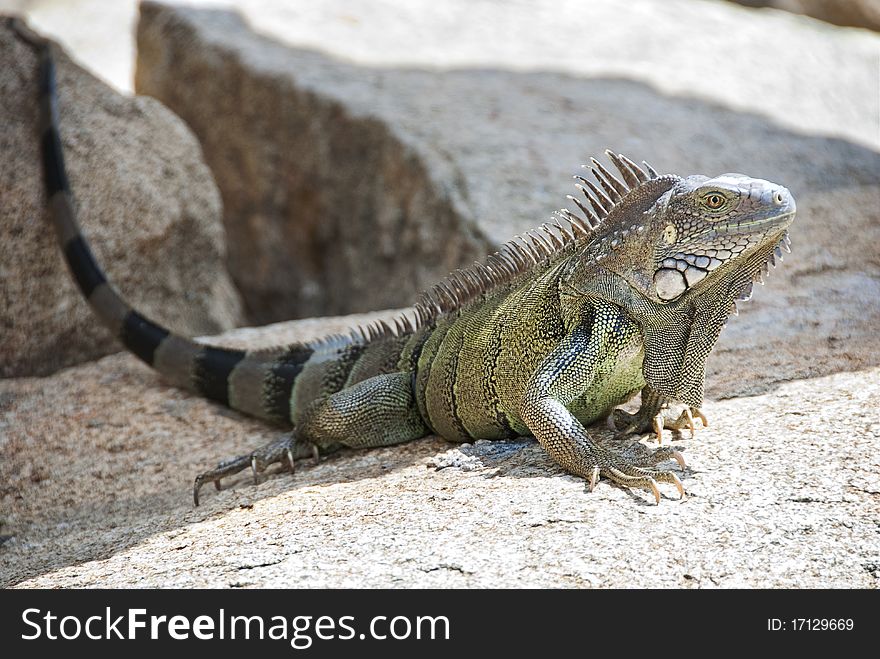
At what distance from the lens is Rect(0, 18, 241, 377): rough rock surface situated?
5.56 m

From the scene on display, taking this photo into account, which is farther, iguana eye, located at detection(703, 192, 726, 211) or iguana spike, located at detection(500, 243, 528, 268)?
iguana spike, located at detection(500, 243, 528, 268)

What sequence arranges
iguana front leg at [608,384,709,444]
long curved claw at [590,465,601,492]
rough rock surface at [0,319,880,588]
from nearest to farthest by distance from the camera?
1. rough rock surface at [0,319,880,588]
2. long curved claw at [590,465,601,492]
3. iguana front leg at [608,384,709,444]

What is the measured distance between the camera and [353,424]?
4328mm

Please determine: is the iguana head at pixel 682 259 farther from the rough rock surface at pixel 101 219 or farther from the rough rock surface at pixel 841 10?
the rough rock surface at pixel 841 10

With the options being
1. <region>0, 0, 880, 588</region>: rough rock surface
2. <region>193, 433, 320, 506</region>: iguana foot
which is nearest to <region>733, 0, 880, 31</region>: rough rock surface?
<region>0, 0, 880, 588</region>: rough rock surface

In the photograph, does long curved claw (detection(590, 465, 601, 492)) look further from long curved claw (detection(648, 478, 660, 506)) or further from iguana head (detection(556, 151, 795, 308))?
iguana head (detection(556, 151, 795, 308))

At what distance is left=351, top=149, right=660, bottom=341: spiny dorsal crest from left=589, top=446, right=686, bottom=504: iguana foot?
A: 3.01ft

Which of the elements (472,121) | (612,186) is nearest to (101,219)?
(472,121)

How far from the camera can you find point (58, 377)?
5.54 meters

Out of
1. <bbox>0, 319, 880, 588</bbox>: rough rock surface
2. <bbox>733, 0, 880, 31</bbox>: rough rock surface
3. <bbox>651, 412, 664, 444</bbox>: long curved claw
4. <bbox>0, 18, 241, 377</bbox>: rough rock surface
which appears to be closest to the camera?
<bbox>0, 319, 880, 588</bbox>: rough rock surface

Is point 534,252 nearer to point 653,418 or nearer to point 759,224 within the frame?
point 653,418

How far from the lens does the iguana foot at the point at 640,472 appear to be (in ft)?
10.1

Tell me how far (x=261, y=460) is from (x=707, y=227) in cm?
225

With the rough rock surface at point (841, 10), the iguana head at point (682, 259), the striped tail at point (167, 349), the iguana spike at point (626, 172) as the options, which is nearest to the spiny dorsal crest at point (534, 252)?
the iguana spike at point (626, 172)
